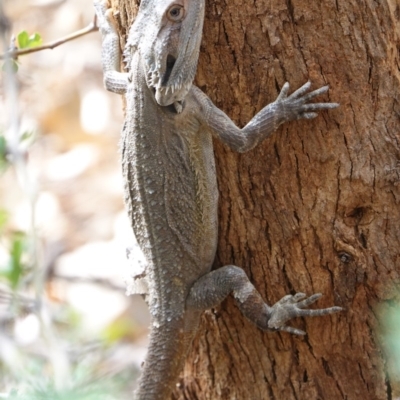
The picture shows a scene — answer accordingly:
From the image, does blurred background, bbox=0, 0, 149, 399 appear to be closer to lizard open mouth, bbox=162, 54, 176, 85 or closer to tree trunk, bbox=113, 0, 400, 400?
tree trunk, bbox=113, 0, 400, 400

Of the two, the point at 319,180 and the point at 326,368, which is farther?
the point at 326,368

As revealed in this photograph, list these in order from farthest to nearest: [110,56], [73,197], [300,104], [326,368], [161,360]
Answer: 1. [73,197]
2. [110,56]
3. [161,360]
4. [326,368]
5. [300,104]

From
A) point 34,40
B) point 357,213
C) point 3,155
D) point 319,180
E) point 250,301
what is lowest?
point 250,301

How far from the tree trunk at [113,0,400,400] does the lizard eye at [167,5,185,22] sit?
0.14m

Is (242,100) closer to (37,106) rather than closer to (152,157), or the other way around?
(152,157)

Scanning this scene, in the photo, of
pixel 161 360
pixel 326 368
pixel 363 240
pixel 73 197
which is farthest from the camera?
pixel 73 197

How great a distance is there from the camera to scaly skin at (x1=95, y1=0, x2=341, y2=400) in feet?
10.7

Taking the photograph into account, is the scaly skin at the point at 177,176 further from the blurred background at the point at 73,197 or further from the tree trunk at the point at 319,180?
the blurred background at the point at 73,197

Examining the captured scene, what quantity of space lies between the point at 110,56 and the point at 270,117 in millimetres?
1455

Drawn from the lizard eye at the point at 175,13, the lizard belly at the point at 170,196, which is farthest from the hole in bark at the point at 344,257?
the lizard eye at the point at 175,13

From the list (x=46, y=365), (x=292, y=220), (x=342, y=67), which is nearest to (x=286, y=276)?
(x=292, y=220)

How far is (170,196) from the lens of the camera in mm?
3547

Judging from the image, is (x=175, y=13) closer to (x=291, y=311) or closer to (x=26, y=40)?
(x=26, y=40)

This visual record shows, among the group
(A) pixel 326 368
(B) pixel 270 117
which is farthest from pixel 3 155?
(A) pixel 326 368
